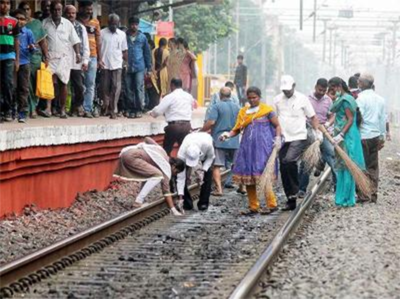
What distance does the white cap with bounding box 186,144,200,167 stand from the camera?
13539 millimetres

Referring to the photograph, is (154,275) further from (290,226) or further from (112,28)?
(112,28)

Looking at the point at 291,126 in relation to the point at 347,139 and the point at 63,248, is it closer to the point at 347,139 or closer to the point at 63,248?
the point at 347,139

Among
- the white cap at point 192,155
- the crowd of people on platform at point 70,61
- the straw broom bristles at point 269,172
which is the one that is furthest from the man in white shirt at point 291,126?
the crowd of people on platform at point 70,61

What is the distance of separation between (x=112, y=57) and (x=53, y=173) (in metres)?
4.84

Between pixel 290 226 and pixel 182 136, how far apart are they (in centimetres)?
463

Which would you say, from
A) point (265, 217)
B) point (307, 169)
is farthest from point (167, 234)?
point (307, 169)

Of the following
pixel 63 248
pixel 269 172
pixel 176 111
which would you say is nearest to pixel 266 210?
pixel 269 172

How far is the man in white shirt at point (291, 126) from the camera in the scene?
14.4 meters

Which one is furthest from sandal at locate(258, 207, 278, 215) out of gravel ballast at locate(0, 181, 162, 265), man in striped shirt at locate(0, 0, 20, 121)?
man in striped shirt at locate(0, 0, 20, 121)

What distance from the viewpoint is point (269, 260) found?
9.38m

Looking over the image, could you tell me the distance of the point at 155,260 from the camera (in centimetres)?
1010

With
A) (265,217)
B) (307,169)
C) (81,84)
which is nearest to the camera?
(265,217)

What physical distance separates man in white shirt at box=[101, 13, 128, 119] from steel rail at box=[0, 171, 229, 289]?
5.12 meters

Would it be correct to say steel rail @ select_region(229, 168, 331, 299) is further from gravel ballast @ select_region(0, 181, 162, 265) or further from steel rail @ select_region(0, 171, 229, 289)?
gravel ballast @ select_region(0, 181, 162, 265)
